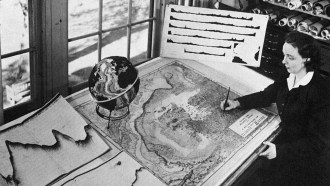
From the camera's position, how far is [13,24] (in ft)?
6.42

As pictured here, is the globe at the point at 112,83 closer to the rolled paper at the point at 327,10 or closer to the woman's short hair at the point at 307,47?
the woman's short hair at the point at 307,47

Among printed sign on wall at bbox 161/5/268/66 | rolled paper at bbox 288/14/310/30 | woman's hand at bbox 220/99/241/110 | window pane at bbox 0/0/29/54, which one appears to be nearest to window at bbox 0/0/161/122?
window pane at bbox 0/0/29/54

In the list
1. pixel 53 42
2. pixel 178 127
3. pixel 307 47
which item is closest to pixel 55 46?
pixel 53 42

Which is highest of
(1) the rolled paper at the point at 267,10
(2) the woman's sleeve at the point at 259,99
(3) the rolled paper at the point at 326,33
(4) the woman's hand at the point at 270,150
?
(1) the rolled paper at the point at 267,10

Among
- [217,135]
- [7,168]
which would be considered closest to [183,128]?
[217,135]

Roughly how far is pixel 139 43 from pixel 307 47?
3.76ft

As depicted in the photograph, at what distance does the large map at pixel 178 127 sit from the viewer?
5.65ft

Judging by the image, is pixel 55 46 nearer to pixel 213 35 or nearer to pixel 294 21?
pixel 213 35

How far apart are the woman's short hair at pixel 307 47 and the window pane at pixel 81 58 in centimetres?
112

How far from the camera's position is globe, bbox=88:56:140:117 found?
183 cm

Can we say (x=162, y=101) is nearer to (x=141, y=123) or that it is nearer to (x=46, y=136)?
(x=141, y=123)

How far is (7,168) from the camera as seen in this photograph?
1.54 meters

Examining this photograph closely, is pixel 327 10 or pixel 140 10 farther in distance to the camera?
pixel 327 10

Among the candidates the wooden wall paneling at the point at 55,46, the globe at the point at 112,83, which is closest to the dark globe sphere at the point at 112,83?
the globe at the point at 112,83
